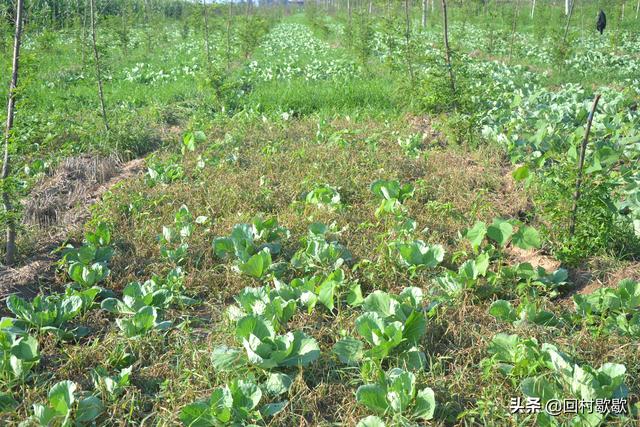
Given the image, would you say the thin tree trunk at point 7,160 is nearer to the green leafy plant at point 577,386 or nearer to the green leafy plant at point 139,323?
the green leafy plant at point 139,323

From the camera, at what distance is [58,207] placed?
4887 mm

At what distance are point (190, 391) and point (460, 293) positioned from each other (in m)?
1.67

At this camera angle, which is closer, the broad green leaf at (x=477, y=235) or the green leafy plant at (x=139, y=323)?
the green leafy plant at (x=139, y=323)

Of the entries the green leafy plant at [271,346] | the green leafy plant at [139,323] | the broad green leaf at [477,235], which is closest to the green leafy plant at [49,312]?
the green leafy plant at [139,323]

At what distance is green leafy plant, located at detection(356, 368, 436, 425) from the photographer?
7.54 ft

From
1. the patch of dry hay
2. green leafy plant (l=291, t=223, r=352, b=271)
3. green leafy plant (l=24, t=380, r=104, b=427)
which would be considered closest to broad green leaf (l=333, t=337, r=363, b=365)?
green leafy plant (l=291, t=223, r=352, b=271)

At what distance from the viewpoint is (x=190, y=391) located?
8.36ft

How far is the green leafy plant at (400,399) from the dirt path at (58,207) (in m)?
2.35

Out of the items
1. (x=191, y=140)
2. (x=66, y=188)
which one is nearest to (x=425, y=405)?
(x=66, y=188)

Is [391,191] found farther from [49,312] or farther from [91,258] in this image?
[49,312]

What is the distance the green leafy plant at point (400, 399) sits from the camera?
2297 mm

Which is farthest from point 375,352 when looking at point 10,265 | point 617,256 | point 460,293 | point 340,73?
point 340,73

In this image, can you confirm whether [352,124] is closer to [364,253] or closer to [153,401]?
[364,253]

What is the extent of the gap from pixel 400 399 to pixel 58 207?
3870 mm
